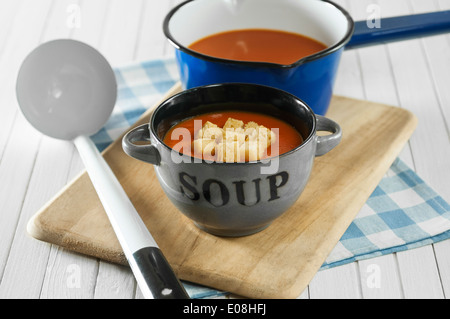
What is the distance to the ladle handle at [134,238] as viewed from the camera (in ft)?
2.27

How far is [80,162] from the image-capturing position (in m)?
1.03

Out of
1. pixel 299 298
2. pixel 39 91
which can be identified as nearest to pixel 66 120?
pixel 39 91

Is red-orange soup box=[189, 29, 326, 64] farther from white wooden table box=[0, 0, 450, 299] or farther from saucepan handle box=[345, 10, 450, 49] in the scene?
white wooden table box=[0, 0, 450, 299]

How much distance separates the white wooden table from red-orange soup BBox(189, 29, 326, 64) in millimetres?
188

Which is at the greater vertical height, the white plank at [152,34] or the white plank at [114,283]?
the white plank at [114,283]

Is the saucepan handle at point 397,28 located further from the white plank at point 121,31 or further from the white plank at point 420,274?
the white plank at point 121,31

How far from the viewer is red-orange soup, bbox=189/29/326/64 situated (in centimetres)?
106

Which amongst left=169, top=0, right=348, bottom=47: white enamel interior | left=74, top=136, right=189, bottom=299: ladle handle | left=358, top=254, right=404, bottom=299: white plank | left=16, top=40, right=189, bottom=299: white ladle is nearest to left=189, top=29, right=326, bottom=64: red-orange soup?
left=169, top=0, right=348, bottom=47: white enamel interior

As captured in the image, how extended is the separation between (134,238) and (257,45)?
1.51 feet

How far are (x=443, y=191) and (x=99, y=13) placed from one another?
96cm

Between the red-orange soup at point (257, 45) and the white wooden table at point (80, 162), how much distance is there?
7.4 inches

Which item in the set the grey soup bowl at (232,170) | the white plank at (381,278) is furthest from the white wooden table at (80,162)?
the grey soup bowl at (232,170)

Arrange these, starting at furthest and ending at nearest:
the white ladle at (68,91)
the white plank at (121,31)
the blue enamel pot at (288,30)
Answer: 1. the white plank at (121,31)
2. the white ladle at (68,91)
3. the blue enamel pot at (288,30)

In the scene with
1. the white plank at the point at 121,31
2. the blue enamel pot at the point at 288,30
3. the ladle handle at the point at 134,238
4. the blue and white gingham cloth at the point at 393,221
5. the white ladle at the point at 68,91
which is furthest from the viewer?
the white plank at the point at 121,31
